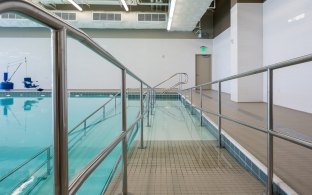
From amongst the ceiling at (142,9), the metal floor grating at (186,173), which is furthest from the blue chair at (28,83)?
the metal floor grating at (186,173)

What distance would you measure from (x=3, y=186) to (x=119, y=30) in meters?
11.6

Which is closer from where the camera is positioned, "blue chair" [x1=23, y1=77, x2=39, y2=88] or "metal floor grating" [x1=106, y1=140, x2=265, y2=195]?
"metal floor grating" [x1=106, y1=140, x2=265, y2=195]

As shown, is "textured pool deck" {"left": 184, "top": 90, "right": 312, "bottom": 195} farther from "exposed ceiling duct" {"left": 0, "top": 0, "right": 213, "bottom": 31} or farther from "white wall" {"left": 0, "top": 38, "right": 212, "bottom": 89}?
"white wall" {"left": 0, "top": 38, "right": 212, "bottom": 89}

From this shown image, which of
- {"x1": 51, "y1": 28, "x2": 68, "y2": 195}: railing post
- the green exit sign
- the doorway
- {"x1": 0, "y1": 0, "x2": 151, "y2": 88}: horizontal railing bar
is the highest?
the green exit sign

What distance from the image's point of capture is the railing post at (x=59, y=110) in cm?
67

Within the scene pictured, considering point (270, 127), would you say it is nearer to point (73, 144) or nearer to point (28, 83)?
point (73, 144)

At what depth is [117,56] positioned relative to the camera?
13516mm

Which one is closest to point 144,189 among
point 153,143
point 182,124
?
point 153,143

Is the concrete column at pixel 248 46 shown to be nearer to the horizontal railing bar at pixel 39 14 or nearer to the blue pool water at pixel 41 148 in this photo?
the blue pool water at pixel 41 148

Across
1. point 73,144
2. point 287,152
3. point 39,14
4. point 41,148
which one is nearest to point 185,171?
point 287,152

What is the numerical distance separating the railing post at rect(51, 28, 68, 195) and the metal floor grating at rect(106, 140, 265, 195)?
1.25 metres

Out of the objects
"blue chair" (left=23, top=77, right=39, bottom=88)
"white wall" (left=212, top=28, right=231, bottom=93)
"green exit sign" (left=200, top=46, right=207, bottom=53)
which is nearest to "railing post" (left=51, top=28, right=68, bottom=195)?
"white wall" (left=212, top=28, right=231, bottom=93)

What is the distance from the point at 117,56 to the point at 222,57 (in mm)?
5130

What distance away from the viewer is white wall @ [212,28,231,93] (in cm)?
1047
